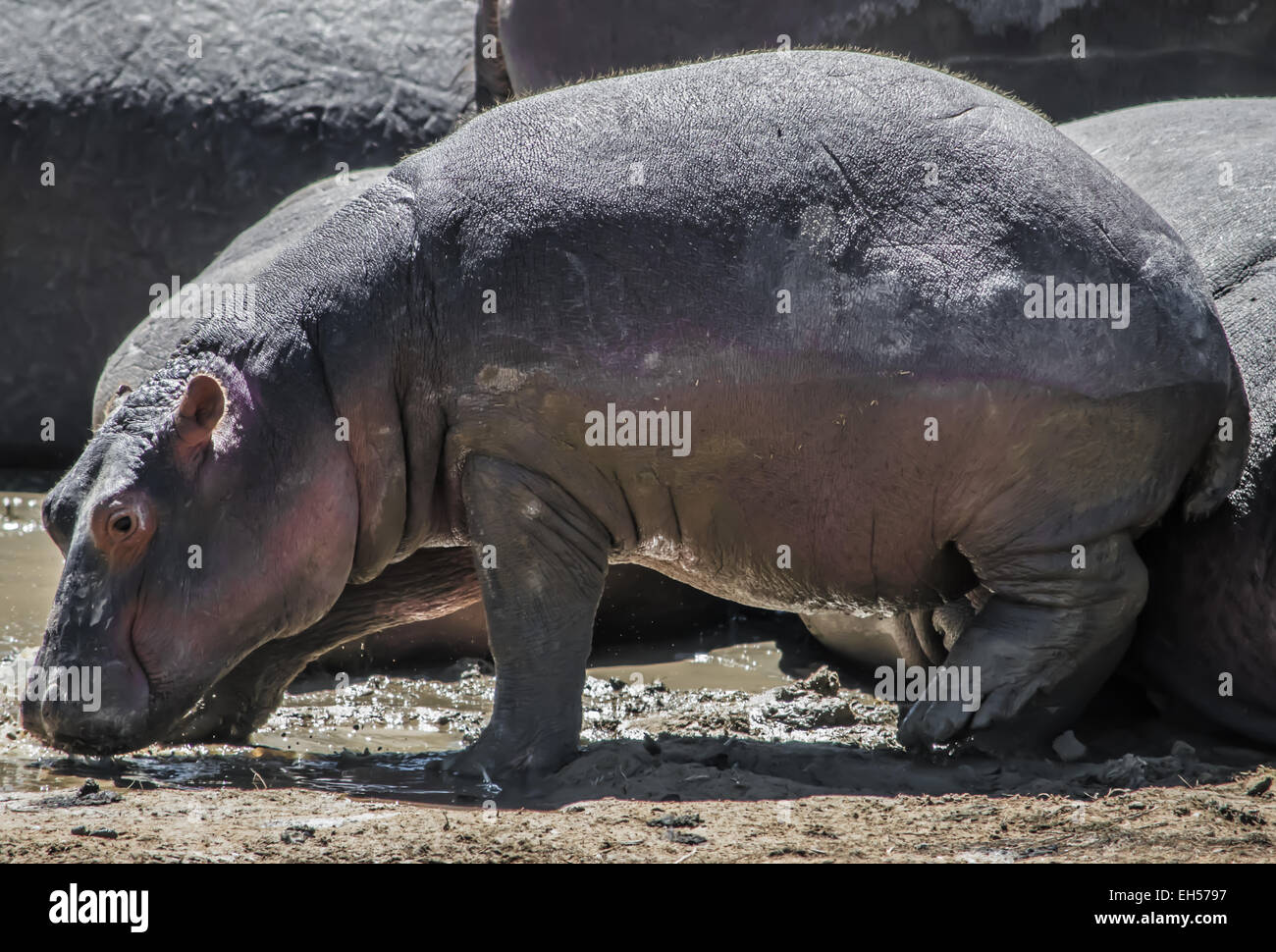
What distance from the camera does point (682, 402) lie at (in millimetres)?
5152

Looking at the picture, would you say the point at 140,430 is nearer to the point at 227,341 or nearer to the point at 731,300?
the point at 227,341

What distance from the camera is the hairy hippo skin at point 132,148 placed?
9.77 meters

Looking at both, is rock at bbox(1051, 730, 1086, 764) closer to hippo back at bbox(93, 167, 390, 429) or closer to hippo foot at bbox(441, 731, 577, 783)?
hippo foot at bbox(441, 731, 577, 783)

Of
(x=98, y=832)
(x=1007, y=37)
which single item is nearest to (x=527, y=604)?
(x=98, y=832)

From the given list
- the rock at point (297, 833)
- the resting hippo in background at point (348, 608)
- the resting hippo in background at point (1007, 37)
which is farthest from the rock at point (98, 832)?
the resting hippo in background at point (1007, 37)

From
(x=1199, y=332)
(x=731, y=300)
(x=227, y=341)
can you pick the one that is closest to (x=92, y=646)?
(x=227, y=341)

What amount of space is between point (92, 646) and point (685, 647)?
3.21m

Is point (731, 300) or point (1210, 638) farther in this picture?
point (1210, 638)

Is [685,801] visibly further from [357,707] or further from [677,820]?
[357,707]

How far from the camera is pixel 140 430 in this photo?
16.8ft

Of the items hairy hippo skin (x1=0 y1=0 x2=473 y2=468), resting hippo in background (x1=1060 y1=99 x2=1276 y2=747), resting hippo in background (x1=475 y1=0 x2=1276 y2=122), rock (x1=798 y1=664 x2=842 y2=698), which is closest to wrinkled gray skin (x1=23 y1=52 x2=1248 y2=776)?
resting hippo in background (x1=1060 y1=99 x2=1276 y2=747)

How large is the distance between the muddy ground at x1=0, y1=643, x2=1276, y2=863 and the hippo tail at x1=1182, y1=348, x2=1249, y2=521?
83cm

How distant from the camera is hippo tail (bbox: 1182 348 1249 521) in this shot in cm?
535

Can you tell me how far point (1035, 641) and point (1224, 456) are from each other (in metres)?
0.89
